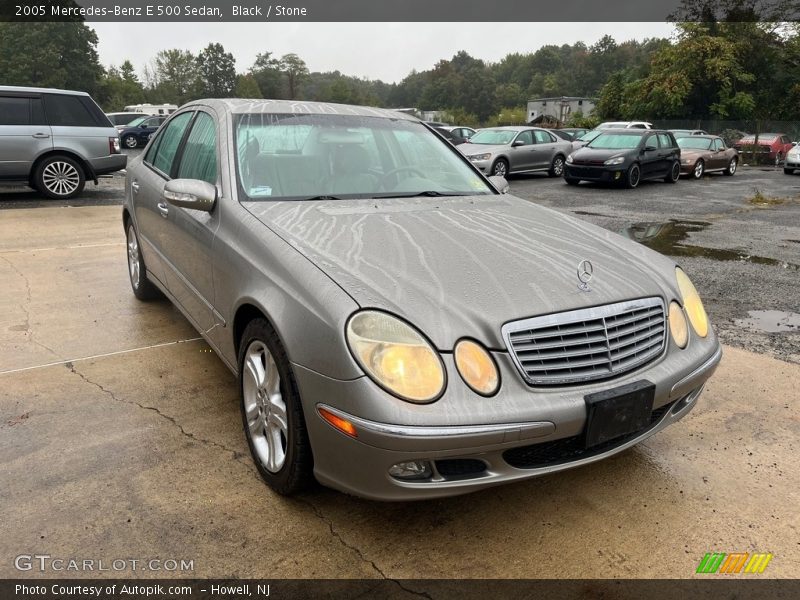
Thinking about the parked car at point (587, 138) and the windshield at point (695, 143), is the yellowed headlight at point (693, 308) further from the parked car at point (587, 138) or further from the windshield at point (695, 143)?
the windshield at point (695, 143)

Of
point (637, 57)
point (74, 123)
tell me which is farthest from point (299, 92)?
point (74, 123)

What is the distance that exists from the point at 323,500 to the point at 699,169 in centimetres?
1945

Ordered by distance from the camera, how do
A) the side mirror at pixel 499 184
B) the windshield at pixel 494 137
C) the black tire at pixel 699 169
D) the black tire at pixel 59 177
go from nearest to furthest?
the side mirror at pixel 499 184
the black tire at pixel 59 177
the windshield at pixel 494 137
the black tire at pixel 699 169

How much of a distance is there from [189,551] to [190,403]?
1.24 m

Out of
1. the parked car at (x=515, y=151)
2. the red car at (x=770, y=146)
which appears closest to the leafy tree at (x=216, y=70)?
the red car at (x=770, y=146)

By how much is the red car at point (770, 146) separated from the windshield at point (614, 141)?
15.6 metres

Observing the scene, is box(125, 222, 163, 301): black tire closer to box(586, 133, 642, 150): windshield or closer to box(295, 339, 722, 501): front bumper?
box(295, 339, 722, 501): front bumper

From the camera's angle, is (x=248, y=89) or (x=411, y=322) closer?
(x=411, y=322)

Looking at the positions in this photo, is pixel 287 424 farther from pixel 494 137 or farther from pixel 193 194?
pixel 494 137

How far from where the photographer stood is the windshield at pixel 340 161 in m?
3.17

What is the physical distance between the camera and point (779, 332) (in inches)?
184

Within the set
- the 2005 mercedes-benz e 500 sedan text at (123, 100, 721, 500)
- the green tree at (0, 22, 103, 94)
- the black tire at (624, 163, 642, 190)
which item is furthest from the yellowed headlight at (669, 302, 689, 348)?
the green tree at (0, 22, 103, 94)

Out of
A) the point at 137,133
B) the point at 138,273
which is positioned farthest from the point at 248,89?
the point at 138,273

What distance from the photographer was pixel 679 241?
8.60m
